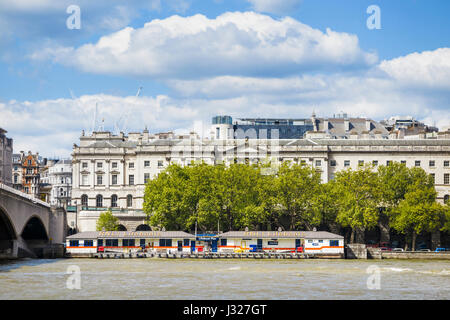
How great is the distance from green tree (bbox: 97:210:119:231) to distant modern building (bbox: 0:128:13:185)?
141 ft

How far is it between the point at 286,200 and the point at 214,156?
26958 millimetres

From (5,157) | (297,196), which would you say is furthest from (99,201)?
(297,196)

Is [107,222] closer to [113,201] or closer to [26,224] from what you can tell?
[26,224]

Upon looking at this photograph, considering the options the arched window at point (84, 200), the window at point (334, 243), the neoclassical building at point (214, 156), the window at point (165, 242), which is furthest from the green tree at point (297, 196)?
the arched window at point (84, 200)

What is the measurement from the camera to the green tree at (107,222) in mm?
125812

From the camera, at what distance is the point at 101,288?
61906mm

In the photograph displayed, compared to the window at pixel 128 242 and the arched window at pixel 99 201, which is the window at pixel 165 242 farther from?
the arched window at pixel 99 201

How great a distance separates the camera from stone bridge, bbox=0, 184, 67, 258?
3546 inches

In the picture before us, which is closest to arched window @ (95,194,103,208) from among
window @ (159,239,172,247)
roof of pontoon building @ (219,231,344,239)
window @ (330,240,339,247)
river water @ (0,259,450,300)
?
window @ (159,239,172,247)

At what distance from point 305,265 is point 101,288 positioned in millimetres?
32103

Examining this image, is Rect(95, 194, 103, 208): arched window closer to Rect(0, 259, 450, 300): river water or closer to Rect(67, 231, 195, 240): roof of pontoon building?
Rect(67, 231, 195, 240): roof of pontoon building

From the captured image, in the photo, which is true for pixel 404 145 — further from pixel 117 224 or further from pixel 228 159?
pixel 117 224

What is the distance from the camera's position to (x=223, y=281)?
67.6 metres
